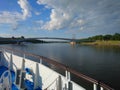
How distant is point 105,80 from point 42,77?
9.85 m

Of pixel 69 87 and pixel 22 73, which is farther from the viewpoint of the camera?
pixel 22 73

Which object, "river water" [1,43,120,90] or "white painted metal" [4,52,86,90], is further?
"river water" [1,43,120,90]

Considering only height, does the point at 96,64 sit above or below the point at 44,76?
below

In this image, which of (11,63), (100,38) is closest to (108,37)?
(100,38)

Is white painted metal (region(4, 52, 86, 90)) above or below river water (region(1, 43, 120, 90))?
above

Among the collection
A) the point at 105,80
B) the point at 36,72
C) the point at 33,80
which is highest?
the point at 36,72

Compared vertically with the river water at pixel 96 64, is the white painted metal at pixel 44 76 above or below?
above

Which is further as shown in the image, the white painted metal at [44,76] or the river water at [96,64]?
the river water at [96,64]

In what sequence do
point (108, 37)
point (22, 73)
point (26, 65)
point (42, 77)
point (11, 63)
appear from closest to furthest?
point (22, 73), point (42, 77), point (26, 65), point (11, 63), point (108, 37)

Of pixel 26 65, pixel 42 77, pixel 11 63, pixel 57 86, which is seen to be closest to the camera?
pixel 57 86

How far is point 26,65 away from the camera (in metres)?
6.50

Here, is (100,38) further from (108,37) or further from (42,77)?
(42,77)

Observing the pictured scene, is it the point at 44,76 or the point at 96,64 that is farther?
the point at 96,64

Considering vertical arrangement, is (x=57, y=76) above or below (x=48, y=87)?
above
